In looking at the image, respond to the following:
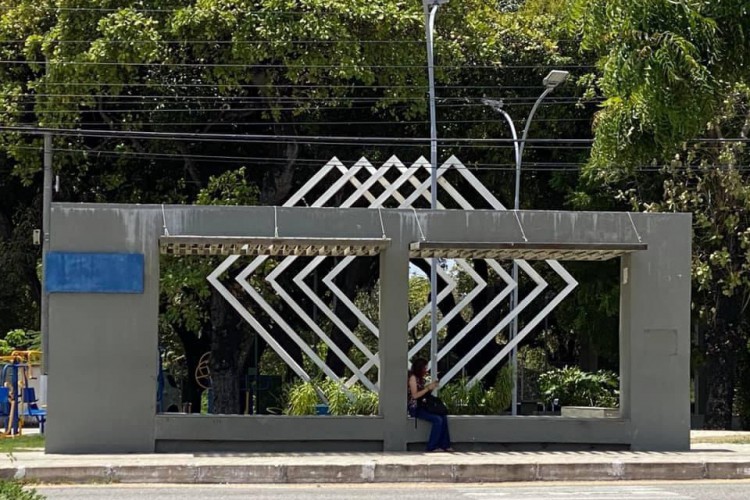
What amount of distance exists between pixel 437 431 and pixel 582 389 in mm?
6597

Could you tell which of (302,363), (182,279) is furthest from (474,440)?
(302,363)

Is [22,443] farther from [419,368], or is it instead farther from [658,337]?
[658,337]

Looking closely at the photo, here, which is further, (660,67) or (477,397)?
(477,397)

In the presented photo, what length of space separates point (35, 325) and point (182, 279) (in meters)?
19.8

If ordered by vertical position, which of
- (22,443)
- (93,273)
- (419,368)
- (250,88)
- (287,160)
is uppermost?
(250,88)

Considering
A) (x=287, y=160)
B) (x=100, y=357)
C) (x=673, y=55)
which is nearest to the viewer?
(x=673, y=55)

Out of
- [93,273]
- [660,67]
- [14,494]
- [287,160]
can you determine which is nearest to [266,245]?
[93,273]

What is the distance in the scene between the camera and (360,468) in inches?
625

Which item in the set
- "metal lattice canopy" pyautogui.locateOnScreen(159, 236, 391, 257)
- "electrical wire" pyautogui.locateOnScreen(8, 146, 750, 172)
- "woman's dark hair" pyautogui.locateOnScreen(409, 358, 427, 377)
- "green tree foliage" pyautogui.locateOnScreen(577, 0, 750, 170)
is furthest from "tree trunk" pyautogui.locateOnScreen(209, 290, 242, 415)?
"green tree foliage" pyautogui.locateOnScreen(577, 0, 750, 170)

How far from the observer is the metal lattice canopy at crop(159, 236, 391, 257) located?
18094 millimetres

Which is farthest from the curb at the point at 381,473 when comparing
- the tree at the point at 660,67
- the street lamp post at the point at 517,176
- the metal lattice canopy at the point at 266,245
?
the tree at the point at 660,67

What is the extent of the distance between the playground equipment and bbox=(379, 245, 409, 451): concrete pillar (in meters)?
6.75

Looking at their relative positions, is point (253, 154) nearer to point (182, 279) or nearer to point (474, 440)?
point (182, 279)

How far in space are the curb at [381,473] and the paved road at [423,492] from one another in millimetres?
437
